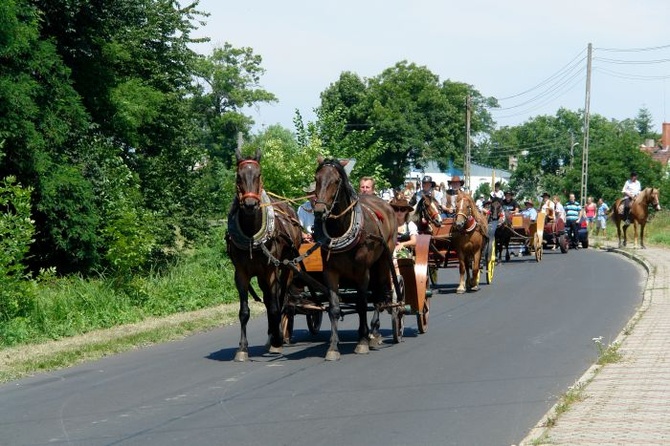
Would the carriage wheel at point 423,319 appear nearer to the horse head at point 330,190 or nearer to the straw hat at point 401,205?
the straw hat at point 401,205

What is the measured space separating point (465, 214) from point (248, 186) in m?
10.3

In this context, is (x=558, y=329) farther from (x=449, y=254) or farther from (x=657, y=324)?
(x=449, y=254)

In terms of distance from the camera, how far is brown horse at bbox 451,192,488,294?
872 inches

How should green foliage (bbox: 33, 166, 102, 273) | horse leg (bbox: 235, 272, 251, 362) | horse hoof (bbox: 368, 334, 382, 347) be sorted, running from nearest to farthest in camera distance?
horse leg (bbox: 235, 272, 251, 362), horse hoof (bbox: 368, 334, 382, 347), green foliage (bbox: 33, 166, 102, 273)

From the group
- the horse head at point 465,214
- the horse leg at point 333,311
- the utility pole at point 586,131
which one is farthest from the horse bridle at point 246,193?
the utility pole at point 586,131

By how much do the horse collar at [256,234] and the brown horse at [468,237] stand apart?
9.40 metres

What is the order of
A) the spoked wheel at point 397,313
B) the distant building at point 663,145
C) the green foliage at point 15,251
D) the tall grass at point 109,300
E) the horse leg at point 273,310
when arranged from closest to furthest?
1. the horse leg at point 273,310
2. the spoked wheel at point 397,313
3. the tall grass at point 109,300
4. the green foliage at point 15,251
5. the distant building at point 663,145

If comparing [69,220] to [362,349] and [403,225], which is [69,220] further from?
[362,349]

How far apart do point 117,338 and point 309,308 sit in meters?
3.25

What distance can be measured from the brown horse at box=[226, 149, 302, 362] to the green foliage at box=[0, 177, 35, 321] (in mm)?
4699

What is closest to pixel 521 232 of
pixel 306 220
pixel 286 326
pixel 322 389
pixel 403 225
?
pixel 403 225

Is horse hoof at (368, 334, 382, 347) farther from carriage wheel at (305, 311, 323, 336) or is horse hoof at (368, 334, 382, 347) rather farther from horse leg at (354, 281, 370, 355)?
carriage wheel at (305, 311, 323, 336)

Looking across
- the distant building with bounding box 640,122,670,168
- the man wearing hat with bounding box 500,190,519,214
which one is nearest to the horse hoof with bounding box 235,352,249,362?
the man wearing hat with bounding box 500,190,519,214

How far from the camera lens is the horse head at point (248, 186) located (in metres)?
12.4
